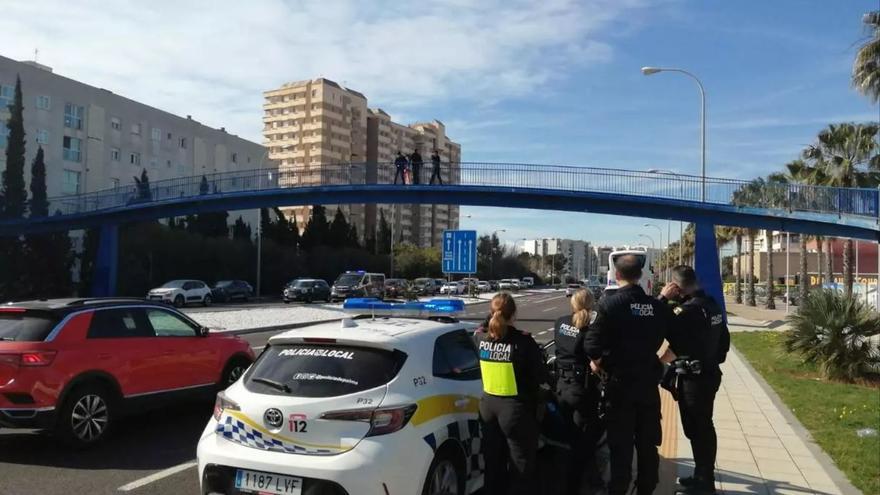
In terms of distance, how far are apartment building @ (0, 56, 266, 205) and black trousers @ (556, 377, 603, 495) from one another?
55807 millimetres

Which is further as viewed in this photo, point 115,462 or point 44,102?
point 44,102

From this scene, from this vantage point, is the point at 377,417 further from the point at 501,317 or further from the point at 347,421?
the point at 501,317

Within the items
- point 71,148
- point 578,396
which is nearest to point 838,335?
point 578,396

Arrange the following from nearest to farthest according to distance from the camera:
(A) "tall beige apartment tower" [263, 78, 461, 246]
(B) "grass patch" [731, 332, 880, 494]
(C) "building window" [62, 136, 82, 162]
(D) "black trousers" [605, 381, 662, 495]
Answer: (D) "black trousers" [605, 381, 662, 495] < (B) "grass patch" [731, 332, 880, 494] < (C) "building window" [62, 136, 82, 162] < (A) "tall beige apartment tower" [263, 78, 461, 246]

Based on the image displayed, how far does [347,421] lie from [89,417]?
4418mm

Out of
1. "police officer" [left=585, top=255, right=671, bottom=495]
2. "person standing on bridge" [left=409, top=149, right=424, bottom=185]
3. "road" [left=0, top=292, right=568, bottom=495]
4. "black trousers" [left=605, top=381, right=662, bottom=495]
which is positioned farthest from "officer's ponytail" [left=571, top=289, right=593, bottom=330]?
"person standing on bridge" [left=409, top=149, right=424, bottom=185]

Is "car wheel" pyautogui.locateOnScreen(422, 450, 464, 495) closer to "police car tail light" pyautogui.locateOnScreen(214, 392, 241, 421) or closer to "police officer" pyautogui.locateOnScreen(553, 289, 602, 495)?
"police officer" pyautogui.locateOnScreen(553, 289, 602, 495)

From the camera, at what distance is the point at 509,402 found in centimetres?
506

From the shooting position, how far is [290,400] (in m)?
4.70

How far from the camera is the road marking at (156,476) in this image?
6250 mm

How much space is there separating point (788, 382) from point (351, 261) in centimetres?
6515

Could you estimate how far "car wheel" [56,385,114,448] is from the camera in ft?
23.8

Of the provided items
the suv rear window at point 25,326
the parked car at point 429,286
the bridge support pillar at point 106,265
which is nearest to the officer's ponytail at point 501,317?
the suv rear window at point 25,326

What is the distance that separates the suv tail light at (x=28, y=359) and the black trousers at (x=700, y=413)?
6117mm
